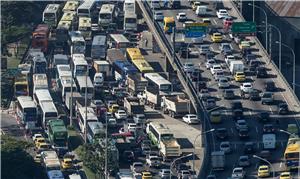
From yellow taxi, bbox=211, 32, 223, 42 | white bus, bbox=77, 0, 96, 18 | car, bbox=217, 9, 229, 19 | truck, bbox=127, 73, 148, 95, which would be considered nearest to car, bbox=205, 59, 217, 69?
truck, bbox=127, 73, 148, 95

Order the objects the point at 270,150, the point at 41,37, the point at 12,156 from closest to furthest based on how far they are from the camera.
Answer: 1. the point at 12,156
2. the point at 270,150
3. the point at 41,37

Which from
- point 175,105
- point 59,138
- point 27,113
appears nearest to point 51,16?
point 175,105

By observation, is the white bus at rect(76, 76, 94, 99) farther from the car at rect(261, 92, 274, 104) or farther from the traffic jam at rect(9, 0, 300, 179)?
the car at rect(261, 92, 274, 104)

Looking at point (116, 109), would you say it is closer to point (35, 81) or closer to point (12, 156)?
point (35, 81)

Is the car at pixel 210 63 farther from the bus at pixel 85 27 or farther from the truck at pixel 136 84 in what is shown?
the bus at pixel 85 27

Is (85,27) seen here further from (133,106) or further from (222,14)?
(133,106)

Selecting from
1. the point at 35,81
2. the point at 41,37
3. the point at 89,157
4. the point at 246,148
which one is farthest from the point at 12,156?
the point at 41,37
